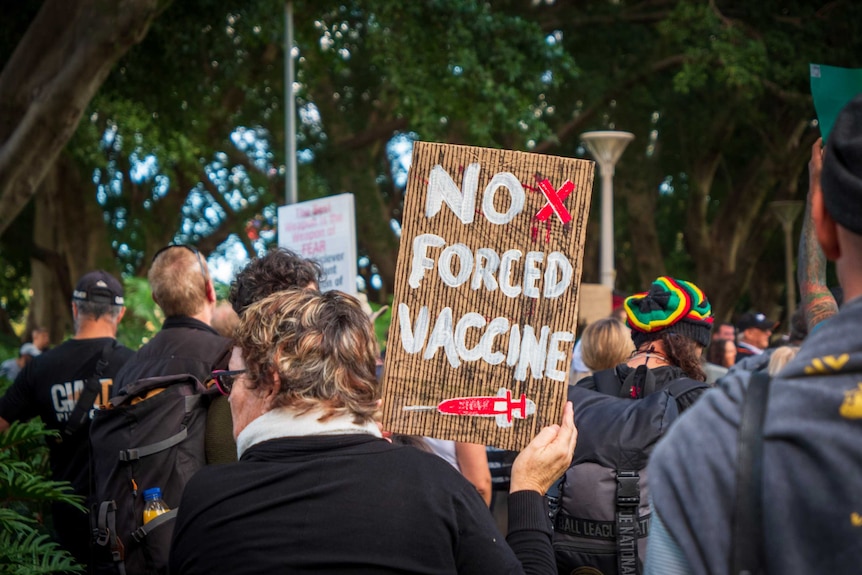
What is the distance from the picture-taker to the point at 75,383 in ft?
14.9

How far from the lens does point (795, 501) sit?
1248 millimetres

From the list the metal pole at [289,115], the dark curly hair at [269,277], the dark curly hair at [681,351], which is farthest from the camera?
the metal pole at [289,115]

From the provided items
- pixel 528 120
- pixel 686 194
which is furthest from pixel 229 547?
pixel 686 194

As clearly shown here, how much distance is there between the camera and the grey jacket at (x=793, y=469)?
124 centimetres

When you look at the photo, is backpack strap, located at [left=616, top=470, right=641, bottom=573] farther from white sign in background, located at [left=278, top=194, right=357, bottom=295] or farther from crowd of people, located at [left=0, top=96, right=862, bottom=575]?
white sign in background, located at [left=278, top=194, right=357, bottom=295]

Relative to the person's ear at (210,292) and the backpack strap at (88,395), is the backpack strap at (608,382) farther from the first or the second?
the backpack strap at (88,395)

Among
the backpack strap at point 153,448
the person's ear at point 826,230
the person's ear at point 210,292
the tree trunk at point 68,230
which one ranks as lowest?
the backpack strap at point 153,448

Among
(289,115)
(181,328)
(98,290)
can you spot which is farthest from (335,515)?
(289,115)

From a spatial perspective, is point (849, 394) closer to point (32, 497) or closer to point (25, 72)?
point (32, 497)

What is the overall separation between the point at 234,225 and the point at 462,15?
43.7 ft

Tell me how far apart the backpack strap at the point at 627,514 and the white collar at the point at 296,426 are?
118 cm

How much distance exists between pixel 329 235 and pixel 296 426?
17.0 feet

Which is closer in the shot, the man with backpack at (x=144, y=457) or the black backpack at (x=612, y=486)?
the black backpack at (x=612, y=486)

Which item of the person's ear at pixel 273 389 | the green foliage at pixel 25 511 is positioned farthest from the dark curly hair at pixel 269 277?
the person's ear at pixel 273 389
